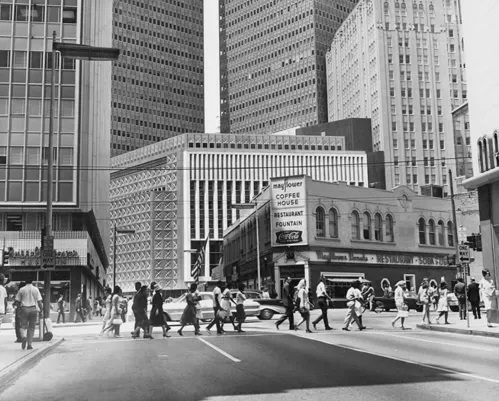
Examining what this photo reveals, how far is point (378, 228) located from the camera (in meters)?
62.8

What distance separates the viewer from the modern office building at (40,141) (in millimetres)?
48375

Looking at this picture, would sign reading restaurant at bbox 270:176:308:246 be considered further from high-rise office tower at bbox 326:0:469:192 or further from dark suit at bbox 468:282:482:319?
high-rise office tower at bbox 326:0:469:192

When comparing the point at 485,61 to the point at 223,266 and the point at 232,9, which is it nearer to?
the point at 223,266

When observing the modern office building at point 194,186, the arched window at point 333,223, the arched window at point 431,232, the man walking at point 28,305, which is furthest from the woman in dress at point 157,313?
the modern office building at point 194,186

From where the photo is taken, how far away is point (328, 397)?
9.09m

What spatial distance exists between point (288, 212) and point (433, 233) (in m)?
17.5

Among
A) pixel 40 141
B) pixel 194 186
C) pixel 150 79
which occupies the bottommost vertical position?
pixel 40 141

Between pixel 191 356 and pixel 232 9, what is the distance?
191m


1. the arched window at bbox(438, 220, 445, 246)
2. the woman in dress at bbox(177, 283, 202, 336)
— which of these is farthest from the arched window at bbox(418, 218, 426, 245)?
the woman in dress at bbox(177, 283, 202, 336)

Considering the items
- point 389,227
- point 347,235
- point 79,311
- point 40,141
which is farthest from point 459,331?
point 389,227

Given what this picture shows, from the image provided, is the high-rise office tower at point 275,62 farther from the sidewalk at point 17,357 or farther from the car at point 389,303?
the sidewalk at point 17,357

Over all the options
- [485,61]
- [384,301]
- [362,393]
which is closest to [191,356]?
[362,393]

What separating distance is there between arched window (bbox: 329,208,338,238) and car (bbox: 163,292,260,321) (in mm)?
25737

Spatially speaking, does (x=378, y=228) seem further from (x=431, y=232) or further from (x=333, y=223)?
(x=431, y=232)
